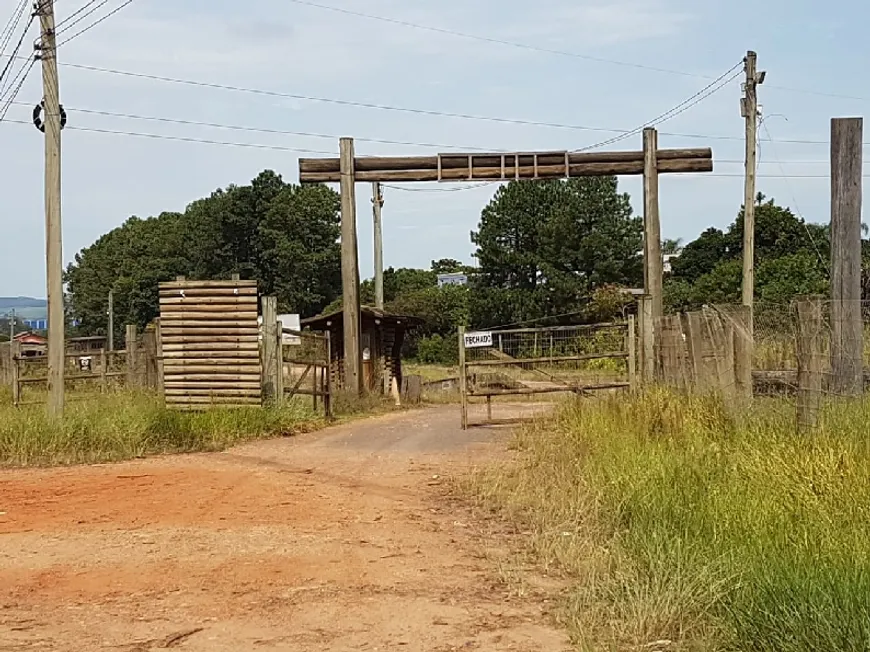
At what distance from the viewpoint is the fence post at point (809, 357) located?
32.9ft

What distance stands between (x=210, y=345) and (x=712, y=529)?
13.4m

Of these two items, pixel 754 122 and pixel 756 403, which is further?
pixel 754 122

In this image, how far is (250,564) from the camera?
8273 millimetres

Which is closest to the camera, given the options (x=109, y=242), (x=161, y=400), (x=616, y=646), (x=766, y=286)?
(x=616, y=646)

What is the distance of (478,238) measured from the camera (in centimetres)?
6631

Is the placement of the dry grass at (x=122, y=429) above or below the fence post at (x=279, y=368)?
below

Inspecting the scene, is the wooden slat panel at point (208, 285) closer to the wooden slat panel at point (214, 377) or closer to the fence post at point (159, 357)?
the fence post at point (159, 357)

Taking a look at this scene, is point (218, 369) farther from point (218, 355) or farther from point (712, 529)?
point (712, 529)

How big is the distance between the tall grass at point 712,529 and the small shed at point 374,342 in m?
20.5

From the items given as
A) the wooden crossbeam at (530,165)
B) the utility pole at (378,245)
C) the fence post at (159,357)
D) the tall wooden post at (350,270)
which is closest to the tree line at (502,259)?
the utility pole at (378,245)

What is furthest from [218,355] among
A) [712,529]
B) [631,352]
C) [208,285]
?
[712,529]

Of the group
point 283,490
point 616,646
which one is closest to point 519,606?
point 616,646

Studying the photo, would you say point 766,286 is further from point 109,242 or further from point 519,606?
point 109,242

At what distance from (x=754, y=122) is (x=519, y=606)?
82.2 ft
